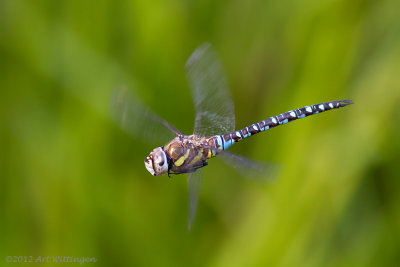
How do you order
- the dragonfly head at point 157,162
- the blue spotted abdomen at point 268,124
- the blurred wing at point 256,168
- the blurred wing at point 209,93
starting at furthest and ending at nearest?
the blue spotted abdomen at point 268,124 → the blurred wing at point 209,93 → the dragonfly head at point 157,162 → the blurred wing at point 256,168

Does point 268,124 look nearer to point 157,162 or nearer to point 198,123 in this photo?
point 198,123

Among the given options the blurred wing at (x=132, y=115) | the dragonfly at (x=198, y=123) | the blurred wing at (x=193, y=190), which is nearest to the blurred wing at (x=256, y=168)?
the dragonfly at (x=198, y=123)

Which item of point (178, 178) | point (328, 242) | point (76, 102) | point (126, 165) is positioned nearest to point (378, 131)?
point (328, 242)

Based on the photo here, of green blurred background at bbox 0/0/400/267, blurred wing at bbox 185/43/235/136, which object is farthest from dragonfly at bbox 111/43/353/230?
green blurred background at bbox 0/0/400/267

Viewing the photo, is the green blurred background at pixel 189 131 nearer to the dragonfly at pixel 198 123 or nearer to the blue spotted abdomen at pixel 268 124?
the blue spotted abdomen at pixel 268 124

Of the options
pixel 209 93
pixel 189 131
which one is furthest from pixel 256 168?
pixel 189 131

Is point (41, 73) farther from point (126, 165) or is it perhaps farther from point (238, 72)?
point (238, 72)

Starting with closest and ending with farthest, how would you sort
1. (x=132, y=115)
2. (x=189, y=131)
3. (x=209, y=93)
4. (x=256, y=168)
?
1. (x=256, y=168)
2. (x=132, y=115)
3. (x=209, y=93)
4. (x=189, y=131)
